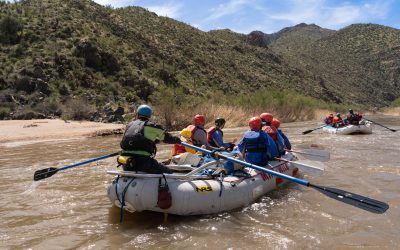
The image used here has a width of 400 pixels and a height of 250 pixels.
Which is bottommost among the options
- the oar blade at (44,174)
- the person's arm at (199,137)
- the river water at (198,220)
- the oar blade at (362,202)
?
the river water at (198,220)

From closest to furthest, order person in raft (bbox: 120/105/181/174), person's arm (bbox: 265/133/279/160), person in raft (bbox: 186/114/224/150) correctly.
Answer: person in raft (bbox: 120/105/181/174), person's arm (bbox: 265/133/279/160), person in raft (bbox: 186/114/224/150)

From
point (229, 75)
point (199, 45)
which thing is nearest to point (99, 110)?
point (229, 75)

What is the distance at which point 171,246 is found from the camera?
18.0 feet

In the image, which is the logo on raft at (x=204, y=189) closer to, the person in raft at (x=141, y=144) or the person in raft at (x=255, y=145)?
the person in raft at (x=141, y=144)

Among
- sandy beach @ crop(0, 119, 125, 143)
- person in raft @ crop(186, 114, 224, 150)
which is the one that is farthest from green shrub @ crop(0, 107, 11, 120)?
person in raft @ crop(186, 114, 224, 150)

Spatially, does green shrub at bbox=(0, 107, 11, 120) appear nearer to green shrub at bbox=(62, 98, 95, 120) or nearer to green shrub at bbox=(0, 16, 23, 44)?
green shrub at bbox=(62, 98, 95, 120)

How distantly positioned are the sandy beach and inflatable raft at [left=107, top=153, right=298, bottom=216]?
13180 millimetres

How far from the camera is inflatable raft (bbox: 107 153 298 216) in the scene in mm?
6062

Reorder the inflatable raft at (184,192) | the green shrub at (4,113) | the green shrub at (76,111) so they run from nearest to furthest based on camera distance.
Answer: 1. the inflatable raft at (184,192)
2. the green shrub at (4,113)
3. the green shrub at (76,111)

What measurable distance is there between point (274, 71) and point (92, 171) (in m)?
50.3

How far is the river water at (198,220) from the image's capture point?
5598 mm

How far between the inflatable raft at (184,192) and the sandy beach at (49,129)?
43.2 feet

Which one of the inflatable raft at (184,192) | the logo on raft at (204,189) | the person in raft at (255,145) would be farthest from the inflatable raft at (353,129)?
the logo on raft at (204,189)

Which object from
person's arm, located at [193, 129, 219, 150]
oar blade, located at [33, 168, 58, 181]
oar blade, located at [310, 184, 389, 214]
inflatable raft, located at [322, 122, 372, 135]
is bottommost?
inflatable raft, located at [322, 122, 372, 135]
